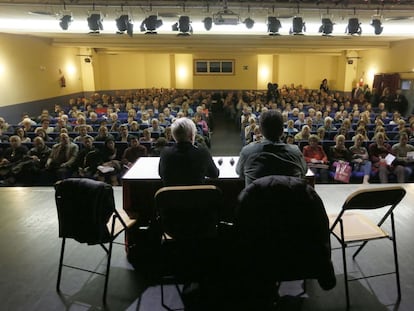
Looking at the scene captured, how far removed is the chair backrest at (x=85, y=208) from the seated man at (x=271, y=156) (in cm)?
105

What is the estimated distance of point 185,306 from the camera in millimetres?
2498

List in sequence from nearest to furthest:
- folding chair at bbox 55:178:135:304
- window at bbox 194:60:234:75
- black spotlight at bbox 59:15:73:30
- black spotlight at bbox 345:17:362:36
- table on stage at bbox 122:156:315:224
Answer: folding chair at bbox 55:178:135:304
table on stage at bbox 122:156:315:224
black spotlight at bbox 59:15:73:30
black spotlight at bbox 345:17:362:36
window at bbox 194:60:234:75

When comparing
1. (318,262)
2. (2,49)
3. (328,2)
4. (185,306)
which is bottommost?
(185,306)

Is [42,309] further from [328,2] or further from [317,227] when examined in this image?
[328,2]

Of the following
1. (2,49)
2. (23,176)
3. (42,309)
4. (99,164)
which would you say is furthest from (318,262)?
(2,49)

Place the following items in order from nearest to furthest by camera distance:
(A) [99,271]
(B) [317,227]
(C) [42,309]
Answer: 1. (B) [317,227]
2. (C) [42,309]
3. (A) [99,271]

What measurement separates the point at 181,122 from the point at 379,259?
7.22 ft

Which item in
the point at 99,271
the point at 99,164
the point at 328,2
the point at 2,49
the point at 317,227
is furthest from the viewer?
the point at 2,49

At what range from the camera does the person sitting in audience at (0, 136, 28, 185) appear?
5633 mm

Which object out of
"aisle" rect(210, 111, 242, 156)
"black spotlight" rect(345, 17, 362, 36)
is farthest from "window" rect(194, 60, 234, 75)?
"black spotlight" rect(345, 17, 362, 36)

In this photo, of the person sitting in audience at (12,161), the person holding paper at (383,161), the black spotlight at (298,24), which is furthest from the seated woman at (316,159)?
the person sitting in audience at (12,161)

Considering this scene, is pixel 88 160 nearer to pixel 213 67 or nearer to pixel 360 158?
pixel 360 158

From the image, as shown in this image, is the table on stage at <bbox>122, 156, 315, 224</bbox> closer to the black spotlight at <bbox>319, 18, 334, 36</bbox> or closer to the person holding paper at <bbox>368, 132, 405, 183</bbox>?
the person holding paper at <bbox>368, 132, 405, 183</bbox>

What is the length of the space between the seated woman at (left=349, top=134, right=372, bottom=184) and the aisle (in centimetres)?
278
